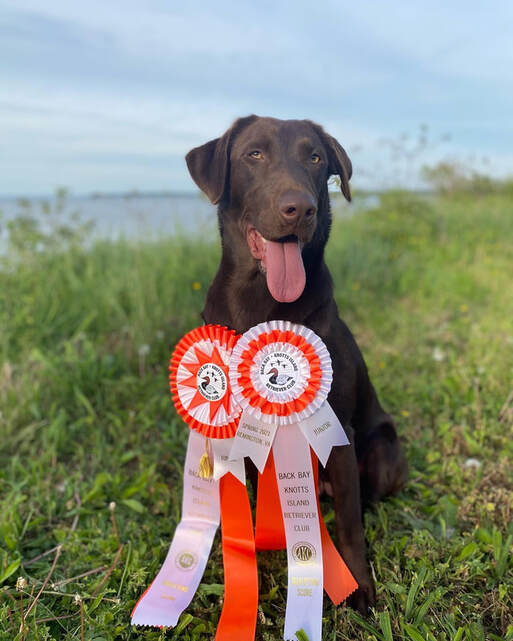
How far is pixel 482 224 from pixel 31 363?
7432mm

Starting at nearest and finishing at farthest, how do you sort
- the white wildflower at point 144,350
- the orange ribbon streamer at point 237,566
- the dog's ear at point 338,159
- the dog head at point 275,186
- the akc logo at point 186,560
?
the orange ribbon streamer at point 237,566 → the dog head at point 275,186 → the akc logo at point 186,560 → the dog's ear at point 338,159 → the white wildflower at point 144,350

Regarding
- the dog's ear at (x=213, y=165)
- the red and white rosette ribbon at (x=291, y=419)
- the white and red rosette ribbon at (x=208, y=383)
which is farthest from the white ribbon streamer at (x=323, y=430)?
the dog's ear at (x=213, y=165)

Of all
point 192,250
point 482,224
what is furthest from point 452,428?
point 482,224

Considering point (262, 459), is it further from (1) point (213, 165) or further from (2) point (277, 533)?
(1) point (213, 165)

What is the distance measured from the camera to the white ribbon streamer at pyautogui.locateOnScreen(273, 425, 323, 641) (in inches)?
68.8

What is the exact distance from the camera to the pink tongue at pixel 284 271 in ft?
5.93

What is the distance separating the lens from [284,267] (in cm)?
184

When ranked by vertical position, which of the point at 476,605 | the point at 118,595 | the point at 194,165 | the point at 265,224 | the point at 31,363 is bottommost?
the point at 118,595

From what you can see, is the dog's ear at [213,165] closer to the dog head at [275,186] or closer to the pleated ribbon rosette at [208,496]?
the dog head at [275,186]

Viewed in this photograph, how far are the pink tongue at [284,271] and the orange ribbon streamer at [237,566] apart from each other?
75cm

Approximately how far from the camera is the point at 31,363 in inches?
135

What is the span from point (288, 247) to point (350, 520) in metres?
1.04

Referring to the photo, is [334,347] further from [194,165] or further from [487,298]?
[487,298]

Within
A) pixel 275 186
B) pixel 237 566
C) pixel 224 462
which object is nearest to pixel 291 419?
pixel 224 462
